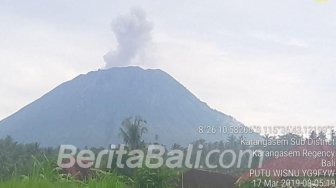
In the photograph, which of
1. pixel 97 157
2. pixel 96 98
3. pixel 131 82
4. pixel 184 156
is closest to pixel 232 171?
pixel 184 156

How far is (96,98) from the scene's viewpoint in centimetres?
13162

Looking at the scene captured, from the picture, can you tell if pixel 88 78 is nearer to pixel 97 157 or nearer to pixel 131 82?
pixel 131 82

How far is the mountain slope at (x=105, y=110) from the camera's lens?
96.9 meters

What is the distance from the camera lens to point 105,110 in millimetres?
128000

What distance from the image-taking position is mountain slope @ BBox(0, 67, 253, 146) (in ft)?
318

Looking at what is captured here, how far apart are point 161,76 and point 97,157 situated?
133 m
